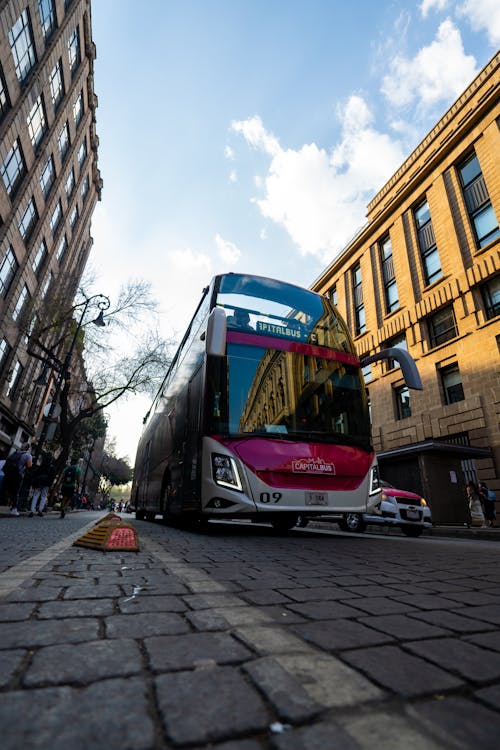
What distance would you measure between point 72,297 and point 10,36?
397 inches

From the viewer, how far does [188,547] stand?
4.78 meters

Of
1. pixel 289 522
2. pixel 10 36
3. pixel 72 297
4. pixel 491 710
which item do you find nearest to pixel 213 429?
pixel 289 522

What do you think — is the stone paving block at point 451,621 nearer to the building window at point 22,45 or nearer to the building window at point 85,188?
the building window at point 22,45

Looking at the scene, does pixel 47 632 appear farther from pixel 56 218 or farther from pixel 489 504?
pixel 56 218

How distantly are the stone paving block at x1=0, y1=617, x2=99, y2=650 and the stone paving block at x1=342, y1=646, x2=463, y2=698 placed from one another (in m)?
1.04

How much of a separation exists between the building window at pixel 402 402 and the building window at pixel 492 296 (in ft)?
18.4

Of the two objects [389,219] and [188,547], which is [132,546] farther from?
[389,219]

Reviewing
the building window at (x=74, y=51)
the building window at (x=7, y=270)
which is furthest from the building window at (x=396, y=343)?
the building window at (x=74, y=51)

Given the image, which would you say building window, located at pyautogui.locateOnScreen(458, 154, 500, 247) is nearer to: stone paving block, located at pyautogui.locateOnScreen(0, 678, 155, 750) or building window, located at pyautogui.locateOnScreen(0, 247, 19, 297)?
stone paving block, located at pyautogui.locateOnScreen(0, 678, 155, 750)

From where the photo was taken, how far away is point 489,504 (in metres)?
14.6

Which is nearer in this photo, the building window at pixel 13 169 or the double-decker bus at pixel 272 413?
the double-decker bus at pixel 272 413

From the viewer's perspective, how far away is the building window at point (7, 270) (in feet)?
59.6

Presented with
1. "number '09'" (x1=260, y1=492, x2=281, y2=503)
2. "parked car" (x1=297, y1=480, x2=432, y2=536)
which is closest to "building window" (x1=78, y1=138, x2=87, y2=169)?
"parked car" (x1=297, y1=480, x2=432, y2=536)

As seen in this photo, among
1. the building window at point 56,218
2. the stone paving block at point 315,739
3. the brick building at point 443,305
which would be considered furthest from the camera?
the building window at point 56,218
